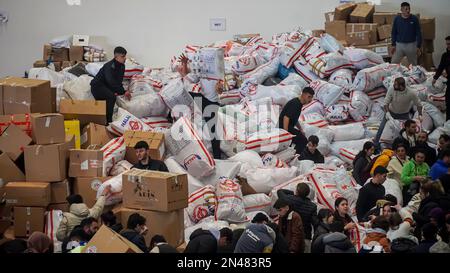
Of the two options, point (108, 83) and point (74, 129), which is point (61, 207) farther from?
point (108, 83)

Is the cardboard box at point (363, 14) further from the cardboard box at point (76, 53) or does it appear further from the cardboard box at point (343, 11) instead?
the cardboard box at point (76, 53)

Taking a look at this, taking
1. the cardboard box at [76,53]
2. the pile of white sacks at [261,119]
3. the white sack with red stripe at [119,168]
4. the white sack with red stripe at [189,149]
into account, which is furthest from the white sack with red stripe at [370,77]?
the cardboard box at [76,53]

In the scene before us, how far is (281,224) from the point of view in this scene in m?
6.52

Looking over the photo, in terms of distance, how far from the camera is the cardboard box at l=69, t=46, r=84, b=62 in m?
12.4

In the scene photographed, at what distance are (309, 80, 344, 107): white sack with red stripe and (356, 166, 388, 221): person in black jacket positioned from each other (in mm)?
2699

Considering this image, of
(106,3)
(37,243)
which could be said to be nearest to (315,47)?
(106,3)

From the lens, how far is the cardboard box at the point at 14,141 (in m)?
7.59

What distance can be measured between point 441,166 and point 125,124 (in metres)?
2.93

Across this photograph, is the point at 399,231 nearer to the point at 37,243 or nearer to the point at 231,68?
the point at 37,243

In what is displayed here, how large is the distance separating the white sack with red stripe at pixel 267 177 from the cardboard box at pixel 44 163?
Answer: 1.71 m

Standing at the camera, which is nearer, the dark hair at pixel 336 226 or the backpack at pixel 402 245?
the backpack at pixel 402 245

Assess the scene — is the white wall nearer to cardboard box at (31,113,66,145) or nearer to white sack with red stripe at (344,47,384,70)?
white sack with red stripe at (344,47,384,70)

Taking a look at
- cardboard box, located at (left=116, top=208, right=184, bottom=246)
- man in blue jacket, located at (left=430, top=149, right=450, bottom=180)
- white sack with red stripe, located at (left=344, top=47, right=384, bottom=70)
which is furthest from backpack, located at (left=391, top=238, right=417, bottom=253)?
white sack with red stripe, located at (left=344, top=47, right=384, bottom=70)
